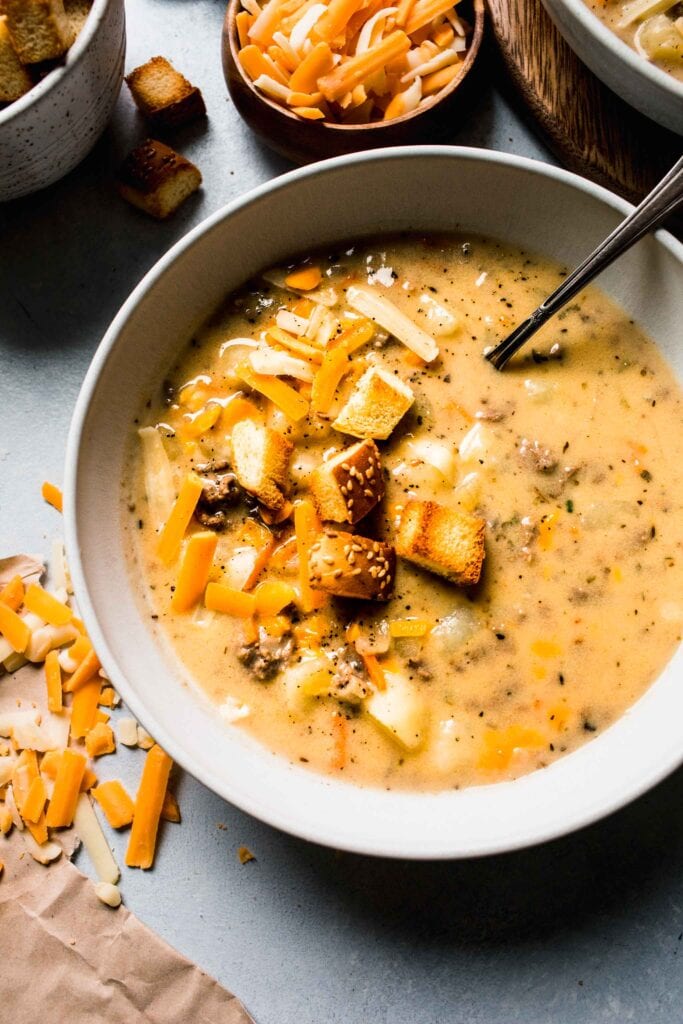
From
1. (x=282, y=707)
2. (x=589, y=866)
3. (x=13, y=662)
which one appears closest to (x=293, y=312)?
(x=282, y=707)

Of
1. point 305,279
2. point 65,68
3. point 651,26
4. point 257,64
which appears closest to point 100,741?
point 305,279

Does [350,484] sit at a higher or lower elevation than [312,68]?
lower

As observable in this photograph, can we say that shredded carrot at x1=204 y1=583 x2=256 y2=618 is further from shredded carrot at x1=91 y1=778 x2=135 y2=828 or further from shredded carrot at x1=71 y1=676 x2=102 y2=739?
shredded carrot at x1=91 y1=778 x2=135 y2=828

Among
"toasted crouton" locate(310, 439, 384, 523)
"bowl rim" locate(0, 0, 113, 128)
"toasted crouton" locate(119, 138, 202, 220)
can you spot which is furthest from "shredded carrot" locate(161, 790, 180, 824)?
"bowl rim" locate(0, 0, 113, 128)

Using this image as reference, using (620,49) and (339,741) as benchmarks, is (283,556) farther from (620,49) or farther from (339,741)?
(620,49)

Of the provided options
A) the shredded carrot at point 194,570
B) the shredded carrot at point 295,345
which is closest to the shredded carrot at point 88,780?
the shredded carrot at point 194,570

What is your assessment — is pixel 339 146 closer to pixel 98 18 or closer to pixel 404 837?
pixel 98 18
